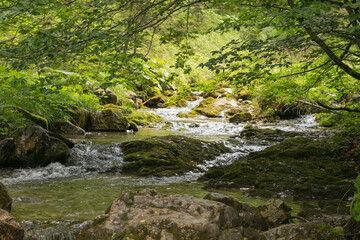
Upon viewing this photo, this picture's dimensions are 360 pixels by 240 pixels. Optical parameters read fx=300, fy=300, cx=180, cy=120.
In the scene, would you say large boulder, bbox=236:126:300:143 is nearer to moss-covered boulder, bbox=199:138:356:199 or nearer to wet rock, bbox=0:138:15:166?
moss-covered boulder, bbox=199:138:356:199

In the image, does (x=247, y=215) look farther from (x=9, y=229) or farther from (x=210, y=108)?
(x=210, y=108)

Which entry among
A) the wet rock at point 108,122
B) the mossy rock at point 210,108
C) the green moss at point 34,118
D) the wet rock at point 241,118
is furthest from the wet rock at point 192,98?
the green moss at point 34,118

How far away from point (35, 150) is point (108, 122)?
5725 mm

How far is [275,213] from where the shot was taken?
3.44 meters

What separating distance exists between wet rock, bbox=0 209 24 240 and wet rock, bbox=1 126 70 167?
436 centimetres

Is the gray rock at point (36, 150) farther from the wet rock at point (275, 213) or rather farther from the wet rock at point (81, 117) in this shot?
the wet rock at point (275, 213)

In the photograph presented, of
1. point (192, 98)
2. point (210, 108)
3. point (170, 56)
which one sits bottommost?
point (210, 108)

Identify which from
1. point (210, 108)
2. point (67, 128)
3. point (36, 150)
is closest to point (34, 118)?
point (67, 128)

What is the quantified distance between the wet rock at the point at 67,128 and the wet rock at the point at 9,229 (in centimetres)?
807

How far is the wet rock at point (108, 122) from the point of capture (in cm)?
1255

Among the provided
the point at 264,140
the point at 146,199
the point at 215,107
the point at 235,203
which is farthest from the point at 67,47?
the point at 215,107

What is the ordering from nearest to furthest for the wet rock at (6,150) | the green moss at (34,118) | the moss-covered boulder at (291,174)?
the moss-covered boulder at (291,174)
the wet rock at (6,150)
the green moss at (34,118)

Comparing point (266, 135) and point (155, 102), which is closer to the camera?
point (266, 135)

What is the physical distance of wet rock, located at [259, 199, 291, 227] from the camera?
3381mm
